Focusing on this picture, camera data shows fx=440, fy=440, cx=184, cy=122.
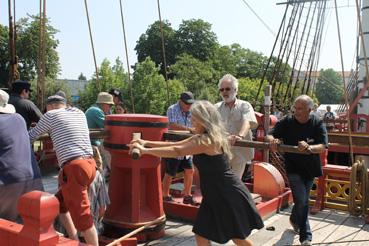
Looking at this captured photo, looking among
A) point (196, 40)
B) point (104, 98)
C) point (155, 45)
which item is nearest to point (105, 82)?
point (155, 45)

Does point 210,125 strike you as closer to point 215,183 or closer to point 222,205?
point 215,183

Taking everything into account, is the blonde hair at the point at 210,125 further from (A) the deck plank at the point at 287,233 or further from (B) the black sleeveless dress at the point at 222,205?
(A) the deck plank at the point at 287,233

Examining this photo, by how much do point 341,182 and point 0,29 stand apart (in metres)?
33.6

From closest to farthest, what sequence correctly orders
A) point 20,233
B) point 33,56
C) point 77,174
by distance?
point 20,233 < point 77,174 < point 33,56

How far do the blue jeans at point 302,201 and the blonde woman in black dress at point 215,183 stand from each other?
118 centimetres

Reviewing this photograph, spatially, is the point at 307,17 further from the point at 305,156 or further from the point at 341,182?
the point at 305,156

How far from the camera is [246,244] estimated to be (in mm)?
3129

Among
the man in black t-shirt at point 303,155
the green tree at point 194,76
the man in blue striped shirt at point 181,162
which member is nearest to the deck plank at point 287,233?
the man in black t-shirt at point 303,155

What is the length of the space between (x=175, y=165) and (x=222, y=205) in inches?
79.4

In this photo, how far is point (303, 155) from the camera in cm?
425

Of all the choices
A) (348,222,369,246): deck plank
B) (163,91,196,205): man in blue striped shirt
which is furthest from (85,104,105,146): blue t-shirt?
(348,222,369,246): deck plank

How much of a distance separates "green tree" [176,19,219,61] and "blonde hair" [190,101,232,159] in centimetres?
5077

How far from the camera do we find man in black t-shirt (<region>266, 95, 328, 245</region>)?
13.7 feet

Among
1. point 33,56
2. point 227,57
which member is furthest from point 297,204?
point 227,57
